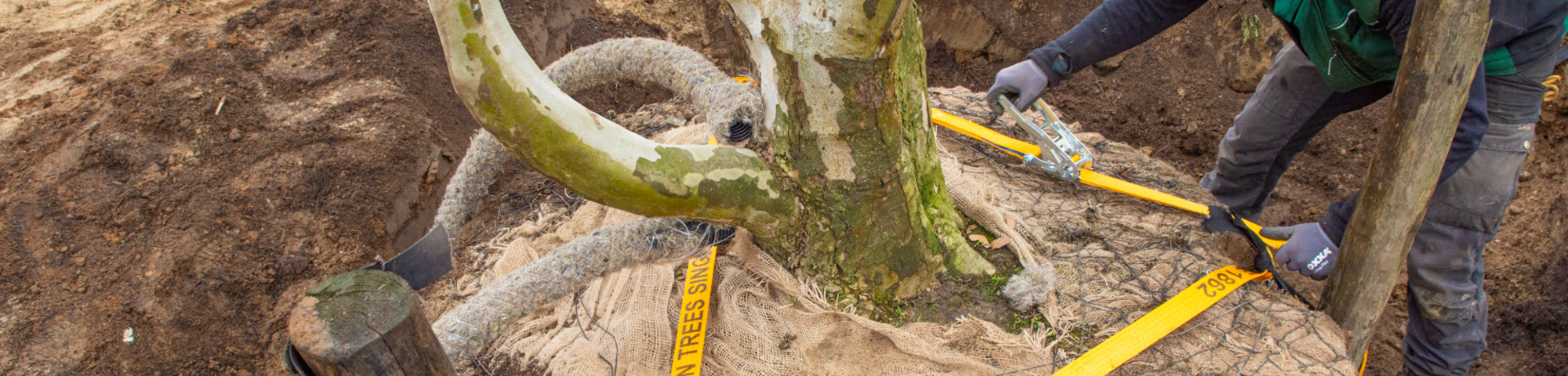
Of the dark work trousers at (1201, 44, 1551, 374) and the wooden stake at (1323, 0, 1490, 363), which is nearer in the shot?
the wooden stake at (1323, 0, 1490, 363)

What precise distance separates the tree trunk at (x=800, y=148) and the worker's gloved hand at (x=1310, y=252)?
113cm

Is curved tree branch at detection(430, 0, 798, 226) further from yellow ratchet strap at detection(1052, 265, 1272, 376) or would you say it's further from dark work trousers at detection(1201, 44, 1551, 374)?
dark work trousers at detection(1201, 44, 1551, 374)

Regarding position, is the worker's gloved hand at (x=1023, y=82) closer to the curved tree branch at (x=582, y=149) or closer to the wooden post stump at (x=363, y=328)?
the curved tree branch at (x=582, y=149)

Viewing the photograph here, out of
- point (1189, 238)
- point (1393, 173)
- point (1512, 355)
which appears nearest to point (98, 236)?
point (1189, 238)

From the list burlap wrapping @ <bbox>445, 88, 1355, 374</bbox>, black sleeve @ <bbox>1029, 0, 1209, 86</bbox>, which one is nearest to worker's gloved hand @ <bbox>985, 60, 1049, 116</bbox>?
black sleeve @ <bbox>1029, 0, 1209, 86</bbox>

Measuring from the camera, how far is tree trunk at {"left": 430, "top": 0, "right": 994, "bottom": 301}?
126cm

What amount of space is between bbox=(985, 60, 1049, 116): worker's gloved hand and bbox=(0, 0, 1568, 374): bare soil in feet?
3.18

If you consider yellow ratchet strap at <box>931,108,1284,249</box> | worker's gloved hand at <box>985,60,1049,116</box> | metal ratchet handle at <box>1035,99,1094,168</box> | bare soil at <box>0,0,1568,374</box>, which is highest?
worker's gloved hand at <box>985,60,1049,116</box>

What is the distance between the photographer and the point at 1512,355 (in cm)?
295

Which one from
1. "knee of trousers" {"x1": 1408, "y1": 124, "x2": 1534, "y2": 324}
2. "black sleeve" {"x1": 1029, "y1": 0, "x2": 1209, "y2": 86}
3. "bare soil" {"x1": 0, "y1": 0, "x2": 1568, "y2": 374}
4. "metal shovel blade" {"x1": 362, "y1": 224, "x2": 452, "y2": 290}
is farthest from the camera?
"bare soil" {"x1": 0, "y1": 0, "x2": 1568, "y2": 374}

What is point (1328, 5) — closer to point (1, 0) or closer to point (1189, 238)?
point (1189, 238)

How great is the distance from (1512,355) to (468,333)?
13.6 ft

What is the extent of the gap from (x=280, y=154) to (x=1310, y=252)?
419cm

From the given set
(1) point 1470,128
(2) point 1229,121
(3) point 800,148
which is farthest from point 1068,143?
(2) point 1229,121
